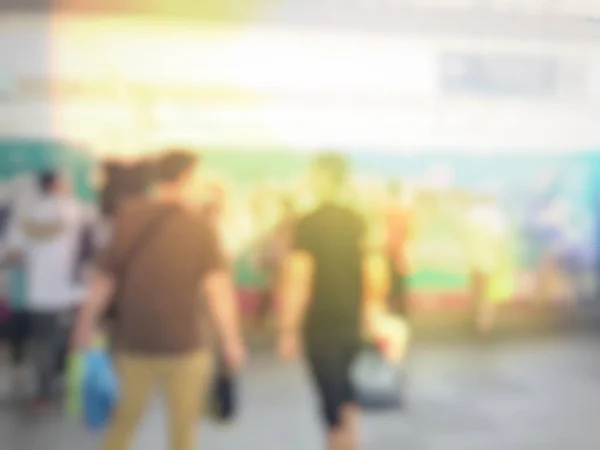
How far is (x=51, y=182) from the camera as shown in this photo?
160 cm

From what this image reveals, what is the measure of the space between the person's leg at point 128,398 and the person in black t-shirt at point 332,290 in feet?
1.07

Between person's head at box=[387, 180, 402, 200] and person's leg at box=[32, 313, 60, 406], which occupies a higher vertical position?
person's head at box=[387, 180, 402, 200]

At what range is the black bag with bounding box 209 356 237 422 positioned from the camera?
162 cm

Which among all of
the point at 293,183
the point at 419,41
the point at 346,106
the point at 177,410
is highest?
the point at 419,41

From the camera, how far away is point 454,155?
1.72 meters

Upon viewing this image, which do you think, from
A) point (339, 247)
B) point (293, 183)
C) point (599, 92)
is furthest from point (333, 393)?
point (599, 92)

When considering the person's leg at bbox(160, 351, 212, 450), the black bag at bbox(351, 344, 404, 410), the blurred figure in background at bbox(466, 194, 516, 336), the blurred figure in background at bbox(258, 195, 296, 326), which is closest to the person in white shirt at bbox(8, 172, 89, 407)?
the person's leg at bbox(160, 351, 212, 450)

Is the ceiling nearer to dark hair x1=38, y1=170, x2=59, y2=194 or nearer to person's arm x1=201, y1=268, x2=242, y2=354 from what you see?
dark hair x1=38, y1=170, x2=59, y2=194

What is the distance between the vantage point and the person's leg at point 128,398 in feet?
5.24

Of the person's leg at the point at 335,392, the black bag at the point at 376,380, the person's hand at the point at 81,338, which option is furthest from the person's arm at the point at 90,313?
the black bag at the point at 376,380

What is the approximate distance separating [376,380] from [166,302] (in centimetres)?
47

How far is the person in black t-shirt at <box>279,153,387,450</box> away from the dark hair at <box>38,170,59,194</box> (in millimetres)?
505

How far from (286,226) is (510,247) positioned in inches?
19.5

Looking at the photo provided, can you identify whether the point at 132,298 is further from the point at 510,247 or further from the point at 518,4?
the point at 518,4
